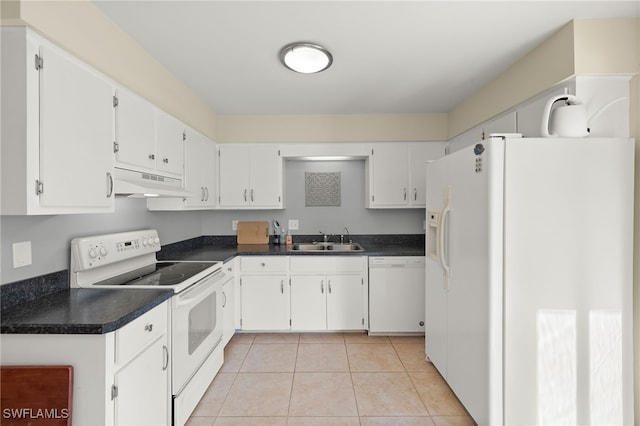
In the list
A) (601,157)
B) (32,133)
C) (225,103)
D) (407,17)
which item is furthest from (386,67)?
(32,133)

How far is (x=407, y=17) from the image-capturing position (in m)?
1.72

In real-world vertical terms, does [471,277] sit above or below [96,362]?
above

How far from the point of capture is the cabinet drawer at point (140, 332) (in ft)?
4.51

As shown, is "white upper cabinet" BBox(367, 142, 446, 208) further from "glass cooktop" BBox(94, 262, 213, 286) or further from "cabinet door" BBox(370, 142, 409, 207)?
"glass cooktop" BBox(94, 262, 213, 286)

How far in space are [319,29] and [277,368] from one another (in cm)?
254

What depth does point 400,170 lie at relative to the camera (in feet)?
11.4

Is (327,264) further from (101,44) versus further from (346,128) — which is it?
(101,44)

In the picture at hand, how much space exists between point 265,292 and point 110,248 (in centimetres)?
154

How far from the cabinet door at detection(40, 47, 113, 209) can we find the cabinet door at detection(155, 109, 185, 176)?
55cm

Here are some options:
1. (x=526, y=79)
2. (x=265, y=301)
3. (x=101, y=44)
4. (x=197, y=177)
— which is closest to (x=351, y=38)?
(x=526, y=79)

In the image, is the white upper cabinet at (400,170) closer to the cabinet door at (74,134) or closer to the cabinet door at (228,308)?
the cabinet door at (228,308)

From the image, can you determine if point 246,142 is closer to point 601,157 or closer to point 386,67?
point 386,67

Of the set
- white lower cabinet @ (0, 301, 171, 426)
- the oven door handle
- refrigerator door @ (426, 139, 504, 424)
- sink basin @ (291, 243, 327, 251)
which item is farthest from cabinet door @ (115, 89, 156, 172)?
refrigerator door @ (426, 139, 504, 424)

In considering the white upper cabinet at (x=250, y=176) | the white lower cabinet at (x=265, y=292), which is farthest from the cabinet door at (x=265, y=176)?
the white lower cabinet at (x=265, y=292)
